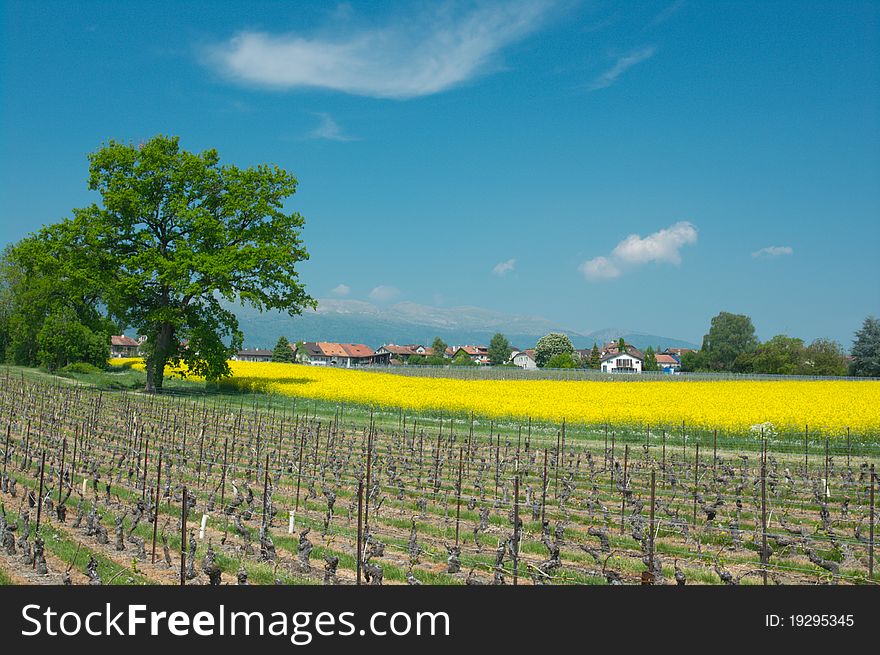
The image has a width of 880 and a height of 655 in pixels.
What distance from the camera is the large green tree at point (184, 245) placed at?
3334 cm

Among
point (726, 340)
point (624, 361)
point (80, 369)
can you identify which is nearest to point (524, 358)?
point (624, 361)

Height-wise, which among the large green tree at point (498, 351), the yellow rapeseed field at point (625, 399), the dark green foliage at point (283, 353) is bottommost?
the yellow rapeseed field at point (625, 399)

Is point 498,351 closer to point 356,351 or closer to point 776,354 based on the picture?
point 356,351

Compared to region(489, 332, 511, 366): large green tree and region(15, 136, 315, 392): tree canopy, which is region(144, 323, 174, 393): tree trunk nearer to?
region(15, 136, 315, 392): tree canopy

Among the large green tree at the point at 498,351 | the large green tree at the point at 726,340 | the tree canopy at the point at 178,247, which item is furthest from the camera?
the large green tree at the point at 498,351

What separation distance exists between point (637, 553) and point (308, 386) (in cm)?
2768

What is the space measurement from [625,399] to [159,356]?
23.7m

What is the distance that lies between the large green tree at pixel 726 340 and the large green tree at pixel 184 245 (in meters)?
85.6

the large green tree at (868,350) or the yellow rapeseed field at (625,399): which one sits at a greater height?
the large green tree at (868,350)

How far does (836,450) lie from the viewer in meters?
21.3

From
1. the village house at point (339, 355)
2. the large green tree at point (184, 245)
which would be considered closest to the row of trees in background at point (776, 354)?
the large green tree at point (184, 245)

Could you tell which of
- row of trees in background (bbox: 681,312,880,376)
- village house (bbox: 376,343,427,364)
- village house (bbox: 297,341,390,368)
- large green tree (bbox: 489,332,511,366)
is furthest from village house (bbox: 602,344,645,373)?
village house (bbox: 297,341,390,368)

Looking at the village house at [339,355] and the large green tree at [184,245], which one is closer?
the large green tree at [184,245]

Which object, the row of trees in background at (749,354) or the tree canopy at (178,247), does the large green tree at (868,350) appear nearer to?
the row of trees in background at (749,354)
